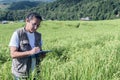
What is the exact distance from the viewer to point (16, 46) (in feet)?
19.3

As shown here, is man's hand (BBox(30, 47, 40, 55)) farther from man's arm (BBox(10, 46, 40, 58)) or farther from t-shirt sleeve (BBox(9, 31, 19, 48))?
t-shirt sleeve (BBox(9, 31, 19, 48))

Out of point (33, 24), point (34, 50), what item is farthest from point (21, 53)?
point (33, 24)

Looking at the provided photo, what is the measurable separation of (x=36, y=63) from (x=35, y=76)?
372mm

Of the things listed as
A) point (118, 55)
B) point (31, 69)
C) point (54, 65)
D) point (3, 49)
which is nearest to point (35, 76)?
point (31, 69)

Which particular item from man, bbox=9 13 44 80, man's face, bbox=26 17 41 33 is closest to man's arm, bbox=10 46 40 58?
man, bbox=9 13 44 80

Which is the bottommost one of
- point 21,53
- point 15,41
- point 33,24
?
point 21,53

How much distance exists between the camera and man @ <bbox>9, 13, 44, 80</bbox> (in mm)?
5859

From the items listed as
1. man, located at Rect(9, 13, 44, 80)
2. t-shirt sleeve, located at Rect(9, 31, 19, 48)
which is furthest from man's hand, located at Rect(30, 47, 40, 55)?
t-shirt sleeve, located at Rect(9, 31, 19, 48)

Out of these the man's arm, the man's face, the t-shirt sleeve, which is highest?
the man's face

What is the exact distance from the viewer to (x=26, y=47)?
237 inches

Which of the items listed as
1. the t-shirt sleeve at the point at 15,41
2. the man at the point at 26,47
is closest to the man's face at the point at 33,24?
the man at the point at 26,47

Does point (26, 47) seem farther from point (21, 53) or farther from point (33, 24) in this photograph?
point (33, 24)

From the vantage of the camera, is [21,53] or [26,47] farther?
[26,47]

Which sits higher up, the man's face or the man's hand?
the man's face
